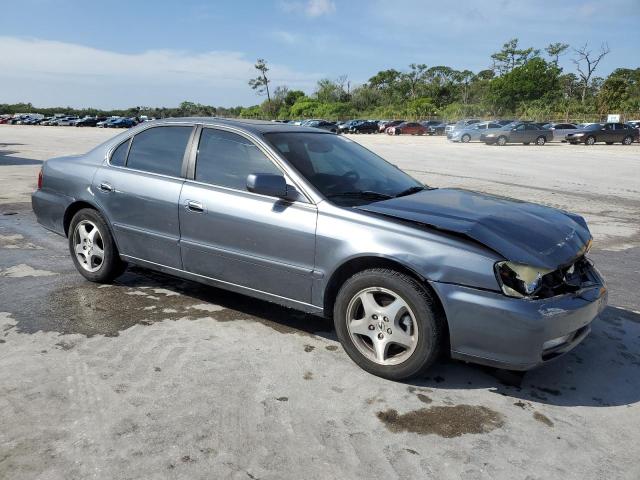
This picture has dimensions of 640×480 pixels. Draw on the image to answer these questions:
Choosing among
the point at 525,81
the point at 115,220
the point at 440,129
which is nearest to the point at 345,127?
the point at 440,129

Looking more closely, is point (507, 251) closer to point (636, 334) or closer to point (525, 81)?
point (636, 334)

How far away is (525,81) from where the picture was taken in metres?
82.8

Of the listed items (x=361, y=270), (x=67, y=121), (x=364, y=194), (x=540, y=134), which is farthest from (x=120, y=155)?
(x=67, y=121)

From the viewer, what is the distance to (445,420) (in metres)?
2.91

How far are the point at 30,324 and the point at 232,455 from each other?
228cm

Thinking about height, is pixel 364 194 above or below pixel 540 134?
above

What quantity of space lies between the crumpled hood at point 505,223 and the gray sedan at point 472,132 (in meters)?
35.4

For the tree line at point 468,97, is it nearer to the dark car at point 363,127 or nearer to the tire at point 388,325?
the dark car at point 363,127

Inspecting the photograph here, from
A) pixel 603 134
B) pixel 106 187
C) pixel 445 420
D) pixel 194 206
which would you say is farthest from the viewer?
pixel 603 134

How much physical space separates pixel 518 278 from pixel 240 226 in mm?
1836

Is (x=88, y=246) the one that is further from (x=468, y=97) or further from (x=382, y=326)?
(x=468, y=97)

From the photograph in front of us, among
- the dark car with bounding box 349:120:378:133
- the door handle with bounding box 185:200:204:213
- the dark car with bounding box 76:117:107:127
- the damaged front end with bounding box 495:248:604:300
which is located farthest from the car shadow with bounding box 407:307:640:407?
the dark car with bounding box 76:117:107:127

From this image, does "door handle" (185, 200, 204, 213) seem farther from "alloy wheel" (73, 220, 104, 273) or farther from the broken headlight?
the broken headlight

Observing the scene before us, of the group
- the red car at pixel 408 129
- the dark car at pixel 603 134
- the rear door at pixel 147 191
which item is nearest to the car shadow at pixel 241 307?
the rear door at pixel 147 191
